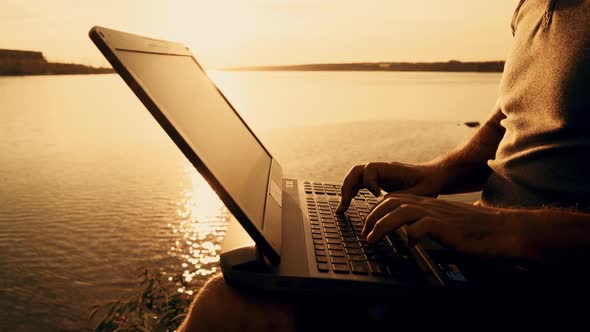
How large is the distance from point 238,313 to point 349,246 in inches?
16.2

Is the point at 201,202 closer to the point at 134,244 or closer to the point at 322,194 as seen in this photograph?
the point at 134,244

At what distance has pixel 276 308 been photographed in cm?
92

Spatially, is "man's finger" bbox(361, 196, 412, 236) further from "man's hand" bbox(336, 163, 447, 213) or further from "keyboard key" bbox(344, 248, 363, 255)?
"man's hand" bbox(336, 163, 447, 213)

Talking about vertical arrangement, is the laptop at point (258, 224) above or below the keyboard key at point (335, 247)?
above

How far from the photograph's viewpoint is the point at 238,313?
0.92 m

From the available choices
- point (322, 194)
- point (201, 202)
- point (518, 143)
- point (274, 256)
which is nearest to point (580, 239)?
point (518, 143)

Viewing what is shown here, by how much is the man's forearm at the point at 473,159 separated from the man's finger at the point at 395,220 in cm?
95

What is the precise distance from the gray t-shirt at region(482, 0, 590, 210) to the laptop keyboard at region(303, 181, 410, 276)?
23.1 inches

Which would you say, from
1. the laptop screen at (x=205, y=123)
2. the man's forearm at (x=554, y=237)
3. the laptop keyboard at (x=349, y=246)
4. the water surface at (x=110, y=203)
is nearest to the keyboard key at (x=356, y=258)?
the laptop keyboard at (x=349, y=246)

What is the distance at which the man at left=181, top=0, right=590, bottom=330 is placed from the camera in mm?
1040

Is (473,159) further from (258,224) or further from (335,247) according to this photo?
(258,224)

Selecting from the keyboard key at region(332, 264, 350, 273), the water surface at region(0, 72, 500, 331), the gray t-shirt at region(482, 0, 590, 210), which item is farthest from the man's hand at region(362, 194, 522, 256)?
the water surface at region(0, 72, 500, 331)

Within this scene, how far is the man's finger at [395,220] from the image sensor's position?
1054 millimetres

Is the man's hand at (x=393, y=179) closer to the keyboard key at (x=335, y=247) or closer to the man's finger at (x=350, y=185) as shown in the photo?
the man's finger at (x=350, y=185)
